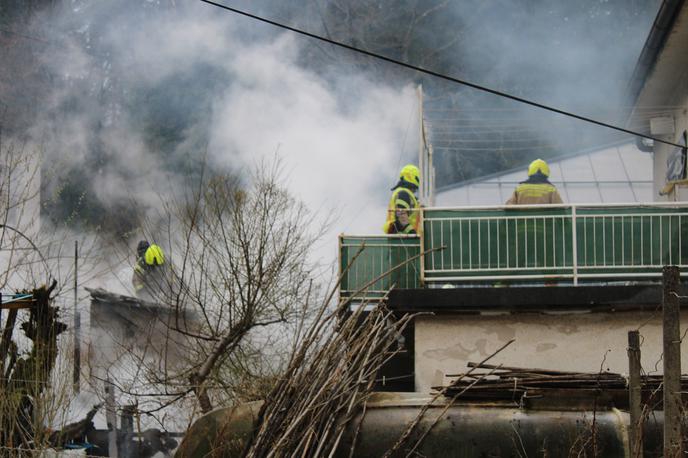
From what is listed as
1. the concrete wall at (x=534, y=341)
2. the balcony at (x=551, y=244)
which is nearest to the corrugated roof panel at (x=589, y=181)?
the balcony at (x=551, y=244)

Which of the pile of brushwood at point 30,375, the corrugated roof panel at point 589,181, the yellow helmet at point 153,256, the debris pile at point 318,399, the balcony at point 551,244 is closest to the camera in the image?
the debris pile at point 318,399

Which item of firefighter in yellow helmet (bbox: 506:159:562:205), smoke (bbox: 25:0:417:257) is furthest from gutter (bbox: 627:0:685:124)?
smoke (bbox: 25:0:417:257)

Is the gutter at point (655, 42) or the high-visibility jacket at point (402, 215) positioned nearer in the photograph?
the gutter at point (655, 42)

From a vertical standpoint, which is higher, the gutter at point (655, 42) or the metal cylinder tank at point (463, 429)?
the gutter at point (655, 42)

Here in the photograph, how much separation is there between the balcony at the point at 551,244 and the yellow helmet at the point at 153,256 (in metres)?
5.34

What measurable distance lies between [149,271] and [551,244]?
23.5 feet

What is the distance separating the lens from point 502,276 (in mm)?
11883

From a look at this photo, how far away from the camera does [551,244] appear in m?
11.8

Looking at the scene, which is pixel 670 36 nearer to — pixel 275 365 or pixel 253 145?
pixel 275 365

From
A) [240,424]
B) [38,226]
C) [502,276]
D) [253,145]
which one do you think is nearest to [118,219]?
[38,226]

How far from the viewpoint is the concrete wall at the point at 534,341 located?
11188mm

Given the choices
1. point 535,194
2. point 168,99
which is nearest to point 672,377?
point 535,194

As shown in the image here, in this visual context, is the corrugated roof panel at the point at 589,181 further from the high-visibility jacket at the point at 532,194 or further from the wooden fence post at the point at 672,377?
the wooden fence post at the point at 672,377

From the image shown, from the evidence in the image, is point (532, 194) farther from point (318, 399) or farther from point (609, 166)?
point (609, 166)
